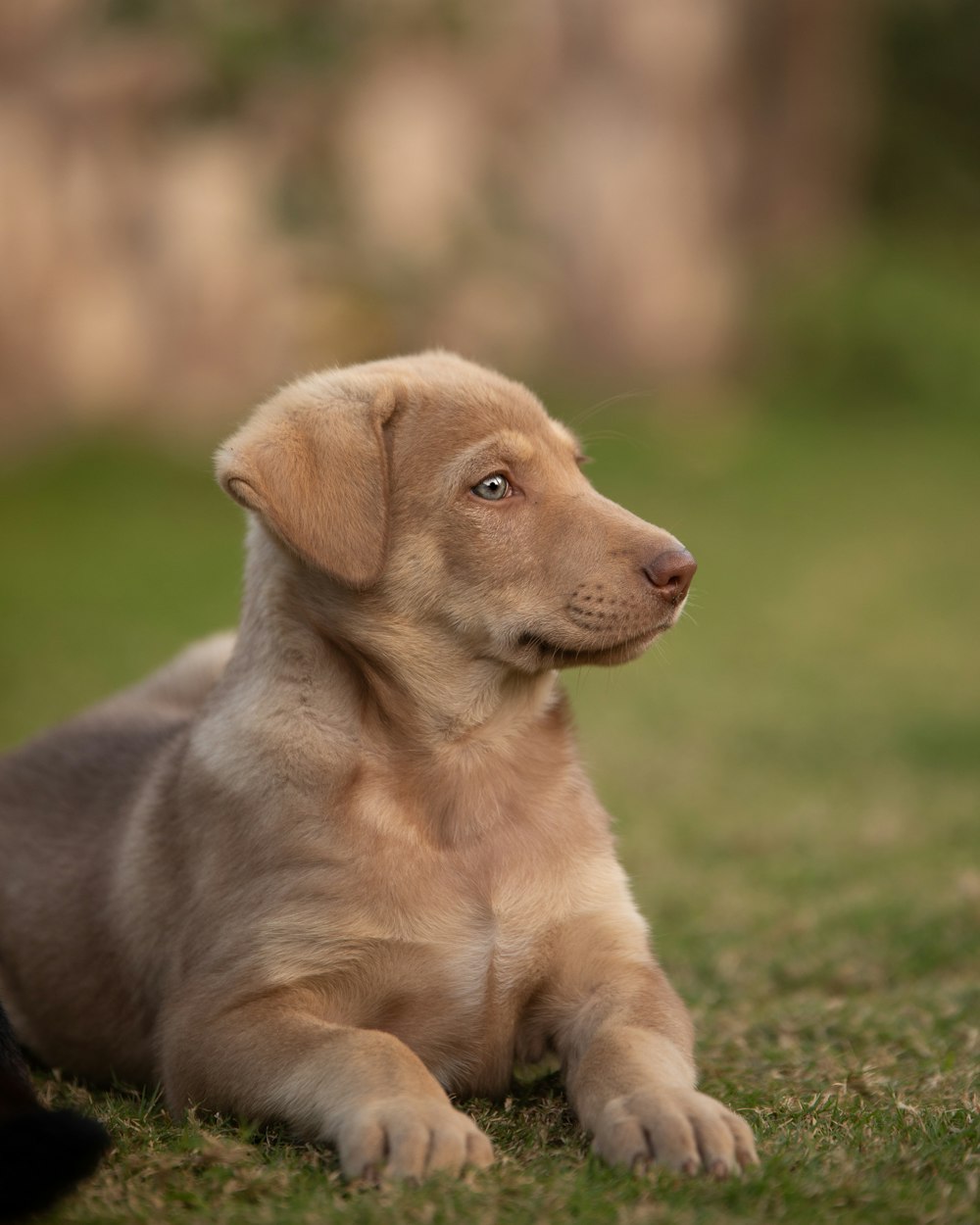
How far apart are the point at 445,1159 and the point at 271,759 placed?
41.1 inches

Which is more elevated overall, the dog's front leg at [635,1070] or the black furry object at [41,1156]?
the dog's front leg at [635,1070]

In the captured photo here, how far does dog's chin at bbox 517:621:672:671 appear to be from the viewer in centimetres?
399

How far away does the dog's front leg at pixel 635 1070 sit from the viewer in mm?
3357

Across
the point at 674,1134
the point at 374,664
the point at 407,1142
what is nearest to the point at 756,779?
the point at 374,664

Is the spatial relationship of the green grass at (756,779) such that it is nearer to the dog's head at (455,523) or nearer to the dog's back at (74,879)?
the dog's back at (74,879)

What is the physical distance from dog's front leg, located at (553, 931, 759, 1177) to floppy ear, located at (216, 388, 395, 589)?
100 centimetres

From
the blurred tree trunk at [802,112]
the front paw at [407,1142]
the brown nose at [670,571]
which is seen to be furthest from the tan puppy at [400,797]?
the blurred tree trunk at [802,112]

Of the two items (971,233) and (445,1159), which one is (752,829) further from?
(971,233)

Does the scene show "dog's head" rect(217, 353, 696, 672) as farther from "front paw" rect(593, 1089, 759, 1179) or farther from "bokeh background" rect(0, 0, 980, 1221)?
"front paw" rect(593, 1089, 759, 1179)

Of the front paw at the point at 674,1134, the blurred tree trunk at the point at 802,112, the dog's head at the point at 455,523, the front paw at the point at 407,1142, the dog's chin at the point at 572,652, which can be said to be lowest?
the front paw at the point at 407,1142

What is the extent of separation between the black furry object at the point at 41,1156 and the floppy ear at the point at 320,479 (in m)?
1.29

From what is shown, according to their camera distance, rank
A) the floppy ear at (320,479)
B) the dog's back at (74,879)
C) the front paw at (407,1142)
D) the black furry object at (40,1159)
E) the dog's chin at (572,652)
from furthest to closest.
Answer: the dog's back at (74,879)
the dog's chin at (572,652)
the floppy ear at (320,479)
the front paw at (407,1142)
the black furry object at (40,1159)

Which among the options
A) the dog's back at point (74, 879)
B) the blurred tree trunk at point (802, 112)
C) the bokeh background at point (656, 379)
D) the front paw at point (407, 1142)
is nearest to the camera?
the front paw at point (407, 1142)

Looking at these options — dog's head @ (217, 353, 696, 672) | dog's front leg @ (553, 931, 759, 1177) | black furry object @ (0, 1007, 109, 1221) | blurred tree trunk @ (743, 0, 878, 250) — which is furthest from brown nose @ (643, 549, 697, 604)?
blurred tree trunk @ (743, 0, 878, 250)
